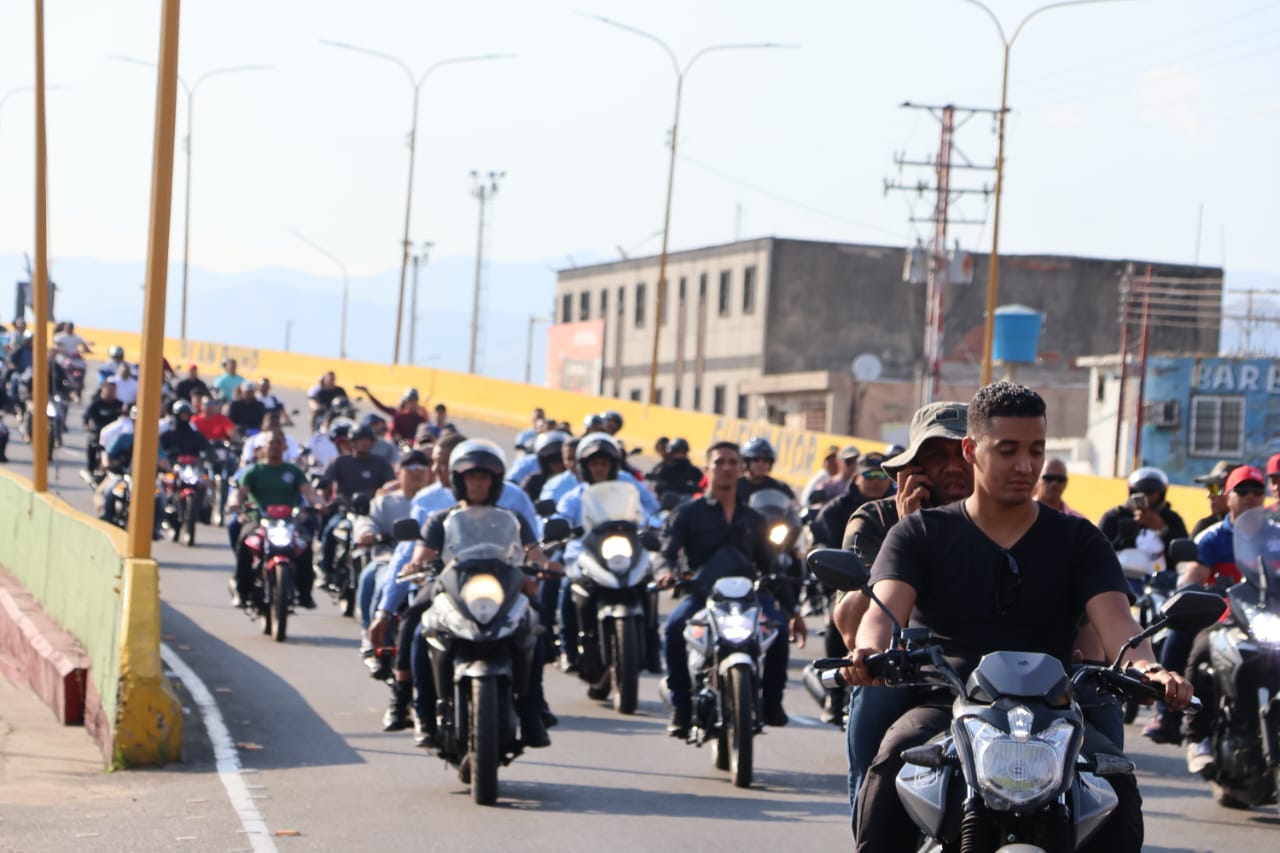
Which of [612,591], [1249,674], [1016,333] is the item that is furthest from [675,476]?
[1016,333]

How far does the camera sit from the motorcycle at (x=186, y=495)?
26484 mm

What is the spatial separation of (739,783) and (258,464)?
9.19 meters

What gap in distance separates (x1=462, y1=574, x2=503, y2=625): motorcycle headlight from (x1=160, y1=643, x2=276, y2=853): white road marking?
1377 millimetres

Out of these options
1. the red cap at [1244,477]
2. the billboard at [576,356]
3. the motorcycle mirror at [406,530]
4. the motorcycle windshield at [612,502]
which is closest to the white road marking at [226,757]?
the motorcycle mirror at [406,530]

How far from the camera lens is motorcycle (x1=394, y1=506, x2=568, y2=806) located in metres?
10.6

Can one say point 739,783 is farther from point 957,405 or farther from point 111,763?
point 957,405

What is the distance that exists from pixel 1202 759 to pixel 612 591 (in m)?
4.64

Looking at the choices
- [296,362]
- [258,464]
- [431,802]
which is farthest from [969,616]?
[296,362]

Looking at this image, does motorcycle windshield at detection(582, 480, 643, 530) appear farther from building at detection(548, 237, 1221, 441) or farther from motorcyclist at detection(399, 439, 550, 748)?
building at detection(548, 237, 1221, 441)

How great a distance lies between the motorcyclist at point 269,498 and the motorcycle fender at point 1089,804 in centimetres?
1450

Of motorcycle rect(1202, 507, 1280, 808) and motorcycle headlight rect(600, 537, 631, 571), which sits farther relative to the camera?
motorcycle headlight rect(600, 537, 631, 571)

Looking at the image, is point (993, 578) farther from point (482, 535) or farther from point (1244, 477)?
point (1244, 477)

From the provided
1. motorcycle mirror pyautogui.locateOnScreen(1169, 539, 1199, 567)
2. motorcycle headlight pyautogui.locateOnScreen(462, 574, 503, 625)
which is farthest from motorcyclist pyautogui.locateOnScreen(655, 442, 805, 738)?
motorcycle mirror pyautogui.locateOnScreen(1169, 539, 1199, 567)

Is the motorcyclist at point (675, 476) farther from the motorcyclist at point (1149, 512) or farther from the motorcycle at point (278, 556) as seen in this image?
the motorcyclist at point (1149, 512)
